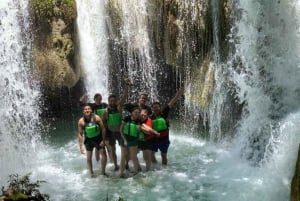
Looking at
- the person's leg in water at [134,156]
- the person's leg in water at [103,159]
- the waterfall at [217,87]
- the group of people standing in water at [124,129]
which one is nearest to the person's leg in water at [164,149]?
the group of people standing in water at [124,129]

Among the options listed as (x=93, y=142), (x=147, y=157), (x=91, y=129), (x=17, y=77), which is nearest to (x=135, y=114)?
(x=91, y=129)

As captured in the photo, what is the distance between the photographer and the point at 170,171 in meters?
9.12

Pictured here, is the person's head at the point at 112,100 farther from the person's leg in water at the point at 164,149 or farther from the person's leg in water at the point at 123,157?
the person's leg in water at the point at 164,149

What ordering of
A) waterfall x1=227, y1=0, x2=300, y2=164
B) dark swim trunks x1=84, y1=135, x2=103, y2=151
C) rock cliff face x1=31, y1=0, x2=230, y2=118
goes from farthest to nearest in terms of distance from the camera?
rock cliff face x1=31, y1=0, x2=230, y2=118 < waterfall x1=227, y1=0, x2=300, y2=164 < dark swim trunks x1=84, y1=135, x2=103, y2=151

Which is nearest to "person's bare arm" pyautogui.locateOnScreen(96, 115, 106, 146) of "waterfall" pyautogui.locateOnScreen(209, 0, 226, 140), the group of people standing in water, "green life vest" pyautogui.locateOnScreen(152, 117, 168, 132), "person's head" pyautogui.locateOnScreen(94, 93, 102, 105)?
the group of people standing in water

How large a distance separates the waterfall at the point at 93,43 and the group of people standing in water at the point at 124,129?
14.4 ft

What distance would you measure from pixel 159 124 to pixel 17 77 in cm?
498

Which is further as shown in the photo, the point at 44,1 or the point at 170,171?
the point at 44,1

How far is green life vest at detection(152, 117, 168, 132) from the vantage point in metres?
8.53

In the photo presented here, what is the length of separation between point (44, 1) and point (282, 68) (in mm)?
6493

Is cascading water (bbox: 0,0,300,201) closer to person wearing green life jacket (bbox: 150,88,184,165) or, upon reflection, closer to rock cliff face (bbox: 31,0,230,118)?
rock cliff face (bbox: 31,0,230,118)

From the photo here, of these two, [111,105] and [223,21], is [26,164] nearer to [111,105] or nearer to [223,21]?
[111,105]

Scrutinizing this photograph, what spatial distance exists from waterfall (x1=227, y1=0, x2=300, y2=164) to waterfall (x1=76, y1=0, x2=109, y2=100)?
4.27m

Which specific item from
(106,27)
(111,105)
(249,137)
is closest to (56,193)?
(111,105)
